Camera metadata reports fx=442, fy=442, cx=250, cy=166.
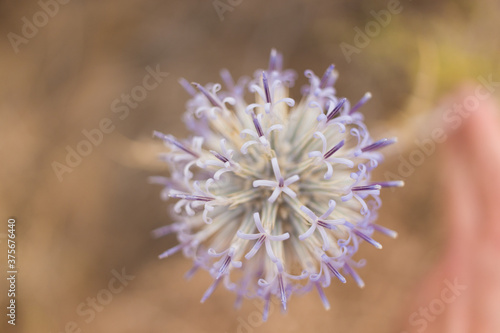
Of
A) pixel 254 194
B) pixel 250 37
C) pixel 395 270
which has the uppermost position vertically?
pixel 250 37

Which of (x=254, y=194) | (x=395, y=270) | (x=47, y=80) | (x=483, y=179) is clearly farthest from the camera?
(x=47, y=80)

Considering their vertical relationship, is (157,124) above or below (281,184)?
above

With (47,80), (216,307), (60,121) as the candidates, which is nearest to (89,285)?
(216,307)

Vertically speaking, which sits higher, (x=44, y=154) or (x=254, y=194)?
(x=44, y=154)

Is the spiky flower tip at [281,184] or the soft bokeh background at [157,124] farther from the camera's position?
the soft bokeh background at [157,124]

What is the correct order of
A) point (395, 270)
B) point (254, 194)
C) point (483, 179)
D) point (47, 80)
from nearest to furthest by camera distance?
1. point (254, 194)
2. point (483, 179)
3. point (395, 270)
4. point (47, 80)

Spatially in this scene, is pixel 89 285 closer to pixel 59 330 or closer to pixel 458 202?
pixel 59 330

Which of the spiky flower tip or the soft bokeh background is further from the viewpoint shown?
the soft bokeh background

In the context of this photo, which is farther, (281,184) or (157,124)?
(157,124)
